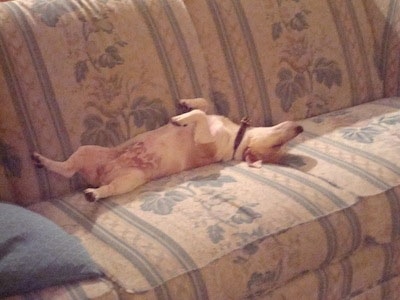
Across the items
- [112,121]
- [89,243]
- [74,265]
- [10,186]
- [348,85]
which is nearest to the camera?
[74,265]

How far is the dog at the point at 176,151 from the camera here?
5.78 feet

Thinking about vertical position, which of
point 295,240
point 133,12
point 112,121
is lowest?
point 295,240

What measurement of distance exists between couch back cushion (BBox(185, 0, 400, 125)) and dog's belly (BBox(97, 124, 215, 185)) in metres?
0.24

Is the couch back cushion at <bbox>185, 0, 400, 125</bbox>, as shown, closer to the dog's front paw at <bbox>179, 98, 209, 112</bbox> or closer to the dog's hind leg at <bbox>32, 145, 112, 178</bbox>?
the dog's front paw at <bbox>179, 98, 209, 112</bbox>

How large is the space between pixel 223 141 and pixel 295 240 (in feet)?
1.47

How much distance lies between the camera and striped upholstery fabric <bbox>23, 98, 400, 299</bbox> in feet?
4.73

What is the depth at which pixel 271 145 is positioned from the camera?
191cm

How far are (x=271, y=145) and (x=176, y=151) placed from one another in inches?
10.6

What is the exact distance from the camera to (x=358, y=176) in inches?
70.1

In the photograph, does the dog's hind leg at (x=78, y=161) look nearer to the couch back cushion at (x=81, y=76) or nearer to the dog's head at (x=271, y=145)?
the couch back cushion at (x=81, y=76)

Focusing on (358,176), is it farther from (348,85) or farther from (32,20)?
(32,20)

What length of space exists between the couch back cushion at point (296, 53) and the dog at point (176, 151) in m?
0.18

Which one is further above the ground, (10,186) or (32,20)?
(32,20)

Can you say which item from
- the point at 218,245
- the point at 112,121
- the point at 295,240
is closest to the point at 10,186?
Result: the point at 112,121
